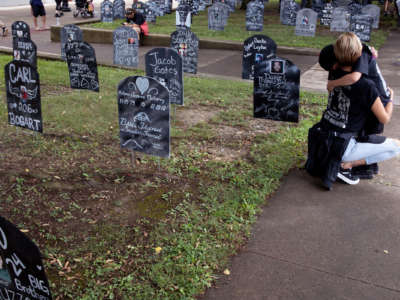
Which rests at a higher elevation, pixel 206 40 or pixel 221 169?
pixel 206 40

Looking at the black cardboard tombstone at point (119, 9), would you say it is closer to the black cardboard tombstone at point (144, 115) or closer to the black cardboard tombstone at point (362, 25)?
the black cardboard tombstone at point (362, 25)

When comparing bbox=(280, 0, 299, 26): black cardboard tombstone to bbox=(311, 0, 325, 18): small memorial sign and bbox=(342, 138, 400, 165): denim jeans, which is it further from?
bbox=(342, 138, 400, 165): denim jeans

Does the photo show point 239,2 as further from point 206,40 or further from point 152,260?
point 152,260

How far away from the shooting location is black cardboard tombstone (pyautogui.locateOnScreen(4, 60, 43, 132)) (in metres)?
5.64

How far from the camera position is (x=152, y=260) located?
374 cm

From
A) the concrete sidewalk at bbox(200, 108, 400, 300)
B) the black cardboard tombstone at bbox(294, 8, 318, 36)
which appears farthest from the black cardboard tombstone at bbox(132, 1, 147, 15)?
the concrete sidewalk at bbox(200, 108, 400, 300)

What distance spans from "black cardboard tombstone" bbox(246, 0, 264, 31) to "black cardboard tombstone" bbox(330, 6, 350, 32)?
2.49 metres

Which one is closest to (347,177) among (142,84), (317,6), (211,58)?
(142,84)

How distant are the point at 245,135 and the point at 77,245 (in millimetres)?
3288

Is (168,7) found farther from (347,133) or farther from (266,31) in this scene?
(347,133)

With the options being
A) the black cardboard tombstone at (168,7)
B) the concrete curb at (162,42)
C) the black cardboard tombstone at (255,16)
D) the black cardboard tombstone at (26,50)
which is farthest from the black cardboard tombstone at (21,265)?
the black cardboard tombstone at (168,7)

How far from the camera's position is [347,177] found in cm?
506

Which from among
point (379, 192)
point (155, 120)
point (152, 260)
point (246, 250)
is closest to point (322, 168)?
point (379, 192)

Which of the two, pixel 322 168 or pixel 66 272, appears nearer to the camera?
pixel 66 272
